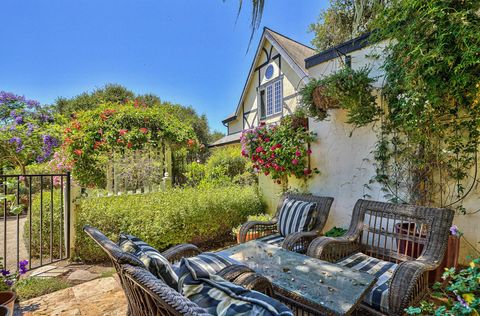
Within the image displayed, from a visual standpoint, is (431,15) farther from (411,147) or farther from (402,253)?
(402,253)

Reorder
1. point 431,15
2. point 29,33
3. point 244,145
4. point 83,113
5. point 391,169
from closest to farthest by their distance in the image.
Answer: point 431,15
point 391,169
point 244,145
point 83,113
point 29,33

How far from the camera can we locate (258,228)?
3541mm

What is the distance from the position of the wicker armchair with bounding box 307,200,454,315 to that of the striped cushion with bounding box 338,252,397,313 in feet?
0.16

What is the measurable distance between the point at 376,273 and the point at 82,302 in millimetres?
2815

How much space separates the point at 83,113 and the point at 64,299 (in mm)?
4473

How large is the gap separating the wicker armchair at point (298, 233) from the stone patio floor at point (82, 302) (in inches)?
61.4

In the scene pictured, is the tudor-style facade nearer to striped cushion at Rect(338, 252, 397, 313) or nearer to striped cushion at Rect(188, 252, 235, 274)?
striped cushion at Rect(338, 252, 397, 313)

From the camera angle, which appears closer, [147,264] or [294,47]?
[147,264]

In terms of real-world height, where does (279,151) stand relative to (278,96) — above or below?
below

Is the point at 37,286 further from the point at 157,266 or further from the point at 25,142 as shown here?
the point at 25,142

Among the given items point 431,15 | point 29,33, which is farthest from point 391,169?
point 29,33

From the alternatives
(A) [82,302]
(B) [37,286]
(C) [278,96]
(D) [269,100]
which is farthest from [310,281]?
(D) [269,100]

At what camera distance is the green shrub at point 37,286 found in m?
2.61

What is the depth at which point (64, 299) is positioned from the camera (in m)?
2.54
